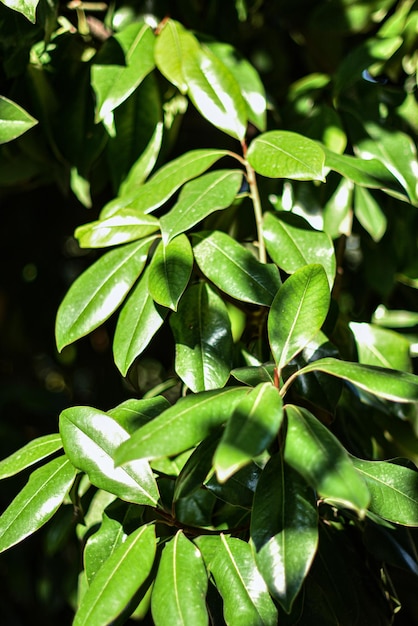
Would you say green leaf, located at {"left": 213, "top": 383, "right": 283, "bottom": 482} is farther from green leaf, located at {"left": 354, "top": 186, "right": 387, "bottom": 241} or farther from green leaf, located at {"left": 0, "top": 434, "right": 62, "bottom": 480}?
green leaf, located at {"left": 354, "top": 186, "right": 387, "bottom": 241}

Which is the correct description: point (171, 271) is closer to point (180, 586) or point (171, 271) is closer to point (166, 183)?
point (166, 183)

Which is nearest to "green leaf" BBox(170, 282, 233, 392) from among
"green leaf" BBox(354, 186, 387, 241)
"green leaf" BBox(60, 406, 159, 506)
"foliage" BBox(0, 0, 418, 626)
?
"foliage" BBox(0, 0, 418, 626)

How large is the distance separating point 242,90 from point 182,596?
0.73 m

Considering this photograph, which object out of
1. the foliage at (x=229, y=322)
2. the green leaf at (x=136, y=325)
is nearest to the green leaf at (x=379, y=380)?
the foliage at (x=229, y=322)

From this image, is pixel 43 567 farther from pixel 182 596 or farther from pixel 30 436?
pixel 182 596

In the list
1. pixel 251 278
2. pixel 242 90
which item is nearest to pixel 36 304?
pixel 242 90

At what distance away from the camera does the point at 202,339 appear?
819mm

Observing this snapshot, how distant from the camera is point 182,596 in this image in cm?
65

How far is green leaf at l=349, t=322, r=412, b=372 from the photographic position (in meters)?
0.99

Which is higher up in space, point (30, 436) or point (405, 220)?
point (405, 220)

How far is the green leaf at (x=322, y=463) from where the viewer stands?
0.53 metres

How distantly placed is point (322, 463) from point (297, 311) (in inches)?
8.2

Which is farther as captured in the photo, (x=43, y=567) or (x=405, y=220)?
(x=43, y=567)

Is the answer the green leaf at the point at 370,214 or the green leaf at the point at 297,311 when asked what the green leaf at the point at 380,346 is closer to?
the green leaf at the point at 370,214
